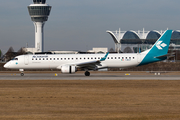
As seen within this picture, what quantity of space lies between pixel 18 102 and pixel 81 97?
4.13 metres

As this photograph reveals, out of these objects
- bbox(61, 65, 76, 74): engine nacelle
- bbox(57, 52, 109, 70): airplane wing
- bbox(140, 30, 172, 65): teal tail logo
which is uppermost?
bbox(140, 30, 172, 65): teal tail logo

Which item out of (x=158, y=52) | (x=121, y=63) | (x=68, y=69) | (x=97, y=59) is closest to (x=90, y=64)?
(x=97, y=59)

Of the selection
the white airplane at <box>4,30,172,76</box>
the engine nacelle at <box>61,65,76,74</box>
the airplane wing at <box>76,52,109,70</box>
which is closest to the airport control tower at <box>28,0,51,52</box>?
the white airplane at <box>4,30,172,76</box>

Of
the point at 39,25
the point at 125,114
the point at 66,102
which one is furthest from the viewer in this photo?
the point at 39,25

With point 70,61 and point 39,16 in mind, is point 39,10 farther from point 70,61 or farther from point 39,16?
point 70,61

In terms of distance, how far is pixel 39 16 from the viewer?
170875 millimetres

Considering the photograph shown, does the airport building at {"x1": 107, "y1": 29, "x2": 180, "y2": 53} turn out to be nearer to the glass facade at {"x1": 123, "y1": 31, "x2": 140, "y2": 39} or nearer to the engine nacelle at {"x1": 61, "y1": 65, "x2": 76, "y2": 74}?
the glass facade at {"x1": 123, "y1": 31, "x2": 140, "y2": 39}

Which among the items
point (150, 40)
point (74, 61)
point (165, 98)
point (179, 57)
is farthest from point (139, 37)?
point (165, 98)

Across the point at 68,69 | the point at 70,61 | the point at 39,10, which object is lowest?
the point at 68,69

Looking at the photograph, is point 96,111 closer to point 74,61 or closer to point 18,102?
point 18,102

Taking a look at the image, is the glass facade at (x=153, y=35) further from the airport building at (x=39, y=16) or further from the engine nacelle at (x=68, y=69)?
the engine nacelle at (x=68, y=69)

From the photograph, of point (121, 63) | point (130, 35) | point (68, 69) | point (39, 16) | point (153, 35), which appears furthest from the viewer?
point (39, 16)

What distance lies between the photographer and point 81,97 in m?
18.2

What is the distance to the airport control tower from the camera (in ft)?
562
